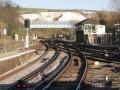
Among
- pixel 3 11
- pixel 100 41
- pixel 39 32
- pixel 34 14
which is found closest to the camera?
pixel 100 41

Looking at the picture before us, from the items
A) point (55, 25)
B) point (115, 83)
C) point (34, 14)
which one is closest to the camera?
point (115, 83)

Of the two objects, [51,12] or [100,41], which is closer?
[100,41]

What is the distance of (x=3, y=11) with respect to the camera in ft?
359

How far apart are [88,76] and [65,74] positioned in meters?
1.82

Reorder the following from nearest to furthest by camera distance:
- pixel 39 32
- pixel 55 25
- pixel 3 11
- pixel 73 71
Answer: pixel 73 71
pixel 3 11
pixel 55 25
pixel 39 32

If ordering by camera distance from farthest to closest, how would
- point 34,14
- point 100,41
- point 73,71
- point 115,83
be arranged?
point 34,14 < point 100,41 < point 73,71 < point 115,83

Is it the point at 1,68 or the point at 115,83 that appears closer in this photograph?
the point at 115,83

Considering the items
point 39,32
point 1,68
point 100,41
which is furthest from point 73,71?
point 39,32

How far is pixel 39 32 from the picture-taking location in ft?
560

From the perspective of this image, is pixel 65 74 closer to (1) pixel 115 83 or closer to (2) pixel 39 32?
(1) pixel 115 83

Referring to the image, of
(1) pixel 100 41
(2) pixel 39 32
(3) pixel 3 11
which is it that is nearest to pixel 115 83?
(1) pixel 100 41

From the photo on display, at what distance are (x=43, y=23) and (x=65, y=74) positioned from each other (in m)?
110

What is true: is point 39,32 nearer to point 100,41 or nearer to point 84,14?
point 84,14

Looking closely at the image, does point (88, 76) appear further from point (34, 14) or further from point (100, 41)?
point (34, 14)
